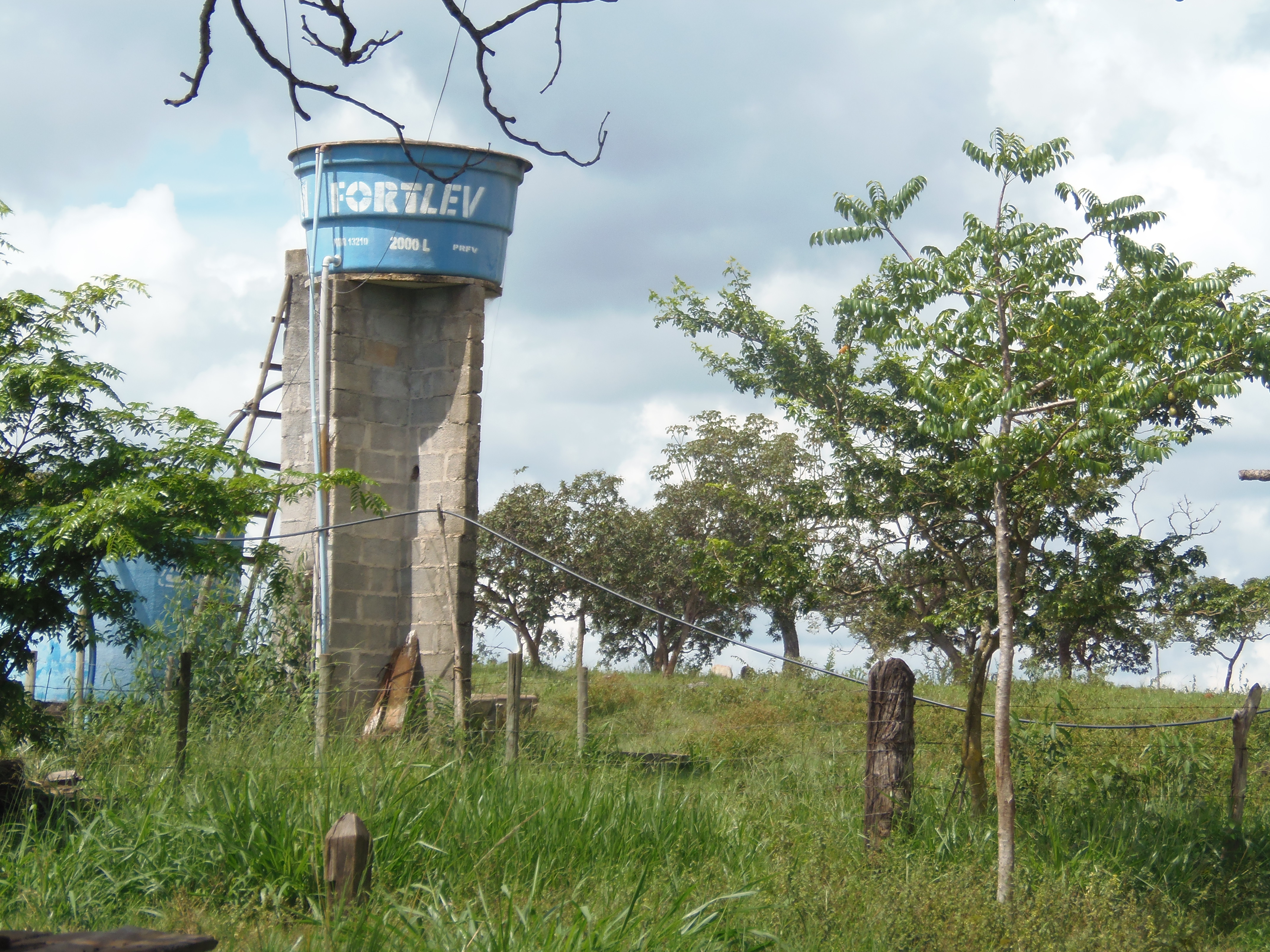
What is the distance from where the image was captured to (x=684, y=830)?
6.27m

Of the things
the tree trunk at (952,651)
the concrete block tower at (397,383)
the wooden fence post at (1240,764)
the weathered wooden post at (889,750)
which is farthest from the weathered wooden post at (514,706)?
the tree trunk at (952,651)

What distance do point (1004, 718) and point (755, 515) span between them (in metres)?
9.94

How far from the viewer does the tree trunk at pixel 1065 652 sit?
17688 millimetres

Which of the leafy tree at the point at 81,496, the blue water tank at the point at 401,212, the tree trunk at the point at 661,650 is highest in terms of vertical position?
the blue water tank at the point at 401,212

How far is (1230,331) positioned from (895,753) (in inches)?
123

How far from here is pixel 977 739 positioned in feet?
26.2

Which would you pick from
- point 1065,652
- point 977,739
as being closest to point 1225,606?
point 1065,652

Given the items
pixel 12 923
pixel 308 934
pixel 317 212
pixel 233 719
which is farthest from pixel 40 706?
pixel 317 212

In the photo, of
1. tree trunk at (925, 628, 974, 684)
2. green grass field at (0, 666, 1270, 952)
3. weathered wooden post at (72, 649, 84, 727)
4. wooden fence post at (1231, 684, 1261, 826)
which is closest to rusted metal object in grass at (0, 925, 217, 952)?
green grass field at (0, 666, 1270, 952)

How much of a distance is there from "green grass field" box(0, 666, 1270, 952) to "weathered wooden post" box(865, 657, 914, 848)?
0.17 m

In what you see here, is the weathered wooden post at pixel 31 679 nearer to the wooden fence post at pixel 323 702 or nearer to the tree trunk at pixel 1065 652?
the wooden fence post at pixel 323 702

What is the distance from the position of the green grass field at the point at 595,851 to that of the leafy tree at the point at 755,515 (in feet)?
21.3

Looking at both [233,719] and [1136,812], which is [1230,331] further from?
[233,719]

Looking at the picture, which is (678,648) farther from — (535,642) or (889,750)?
(889,750)
